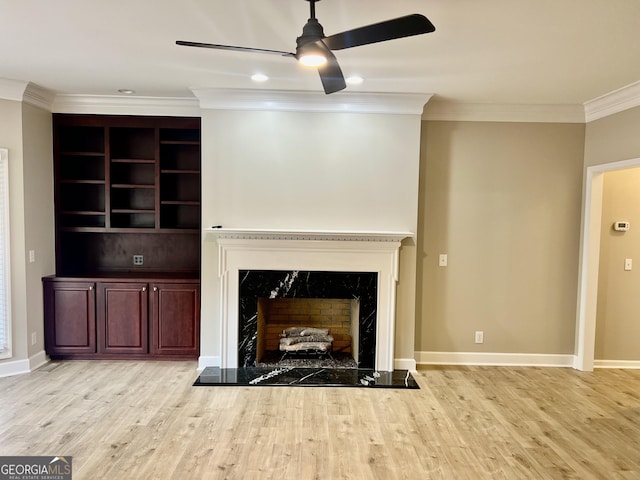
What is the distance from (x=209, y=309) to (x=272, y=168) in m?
1.52

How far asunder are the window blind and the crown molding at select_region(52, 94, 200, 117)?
2.60 feet

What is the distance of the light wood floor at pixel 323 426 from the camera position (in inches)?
97.2

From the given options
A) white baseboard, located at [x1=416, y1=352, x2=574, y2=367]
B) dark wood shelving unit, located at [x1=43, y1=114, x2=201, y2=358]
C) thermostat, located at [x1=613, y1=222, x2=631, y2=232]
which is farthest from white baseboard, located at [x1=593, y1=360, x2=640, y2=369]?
dark wood shelving unit, located at [x1=43, y1=114, x2=201, y2=358]

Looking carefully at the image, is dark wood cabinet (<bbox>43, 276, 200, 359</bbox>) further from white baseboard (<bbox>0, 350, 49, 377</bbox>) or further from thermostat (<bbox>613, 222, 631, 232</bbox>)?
thermostat (<bbox>613, 222, 631, 232</bbox>)

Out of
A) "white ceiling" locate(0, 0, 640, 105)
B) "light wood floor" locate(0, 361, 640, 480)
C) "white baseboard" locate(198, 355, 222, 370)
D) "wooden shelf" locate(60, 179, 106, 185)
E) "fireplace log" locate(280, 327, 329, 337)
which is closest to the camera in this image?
"white ceiling" locate(0, 0, 640, 105)

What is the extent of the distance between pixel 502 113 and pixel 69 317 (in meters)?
4.81

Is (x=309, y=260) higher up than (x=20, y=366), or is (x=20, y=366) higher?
(x=309, y=260)

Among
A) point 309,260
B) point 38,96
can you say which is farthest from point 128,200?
point 309,260

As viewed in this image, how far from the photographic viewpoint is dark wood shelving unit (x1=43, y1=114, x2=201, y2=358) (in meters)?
4.08

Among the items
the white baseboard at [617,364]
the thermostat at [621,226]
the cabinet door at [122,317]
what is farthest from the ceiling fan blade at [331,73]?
the white baseboard at [617,364]

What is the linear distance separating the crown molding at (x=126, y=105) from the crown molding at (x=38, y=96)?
0.22 feet

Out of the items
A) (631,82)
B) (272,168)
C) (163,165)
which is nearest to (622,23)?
(631,82)

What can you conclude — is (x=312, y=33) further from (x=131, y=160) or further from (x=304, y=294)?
(x=131, y=160)

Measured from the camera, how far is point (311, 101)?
12.6 feet
